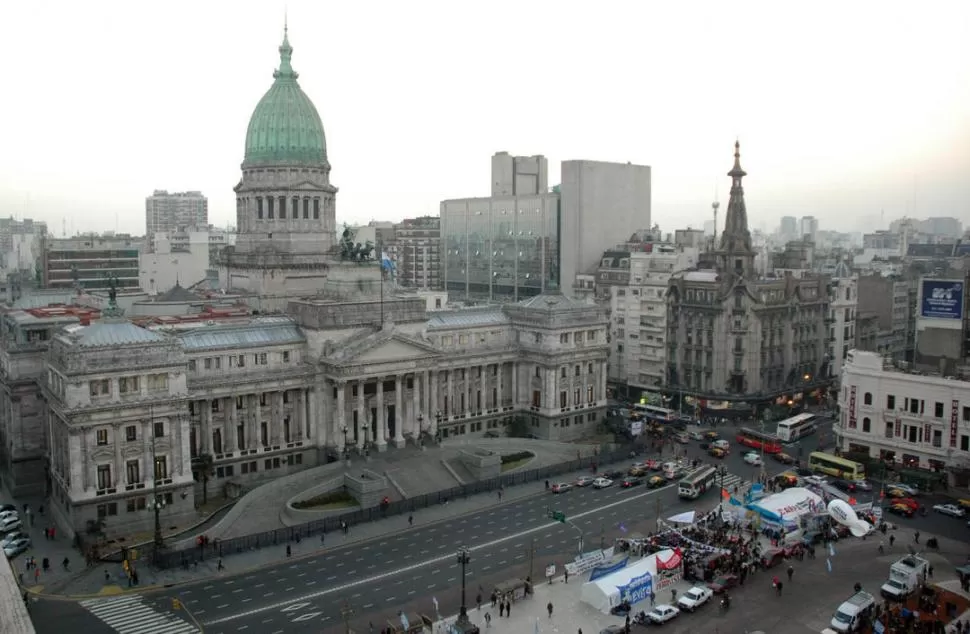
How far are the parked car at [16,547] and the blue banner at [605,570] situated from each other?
181 feet

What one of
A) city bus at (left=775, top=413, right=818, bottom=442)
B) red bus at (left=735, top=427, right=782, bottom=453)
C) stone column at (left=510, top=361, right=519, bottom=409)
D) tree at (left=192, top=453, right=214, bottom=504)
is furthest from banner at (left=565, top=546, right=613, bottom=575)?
city bus at (left=775, top=413, right=818, bottom=442)

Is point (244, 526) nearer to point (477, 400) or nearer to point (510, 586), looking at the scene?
point (510, 586)

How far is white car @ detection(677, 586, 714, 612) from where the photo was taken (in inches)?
2948

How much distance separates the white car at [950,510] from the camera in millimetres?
99188

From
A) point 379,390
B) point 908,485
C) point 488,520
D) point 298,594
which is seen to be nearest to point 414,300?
point 379,390

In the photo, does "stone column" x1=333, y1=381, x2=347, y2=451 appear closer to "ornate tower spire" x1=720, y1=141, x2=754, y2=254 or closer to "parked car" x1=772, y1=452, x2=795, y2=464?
"parked car" x1=772, y1=452, x2=795, y2=464

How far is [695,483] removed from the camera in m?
104

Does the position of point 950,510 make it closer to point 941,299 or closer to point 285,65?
point 941,299

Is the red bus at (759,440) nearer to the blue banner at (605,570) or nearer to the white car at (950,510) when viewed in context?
the white car at (950,510)

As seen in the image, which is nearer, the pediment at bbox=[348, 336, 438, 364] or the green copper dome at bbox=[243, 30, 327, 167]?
the pediment at bbox=[348, 336, 438, 364]

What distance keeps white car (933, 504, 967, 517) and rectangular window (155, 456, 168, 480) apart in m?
83.8

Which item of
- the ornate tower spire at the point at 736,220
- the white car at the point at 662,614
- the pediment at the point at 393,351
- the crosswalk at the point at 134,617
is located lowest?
the crosswalk at the point at 134,617

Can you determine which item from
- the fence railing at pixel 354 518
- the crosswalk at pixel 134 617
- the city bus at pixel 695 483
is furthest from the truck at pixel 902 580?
the crosswalk at pixel 134 617

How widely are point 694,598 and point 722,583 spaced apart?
14.9ft
